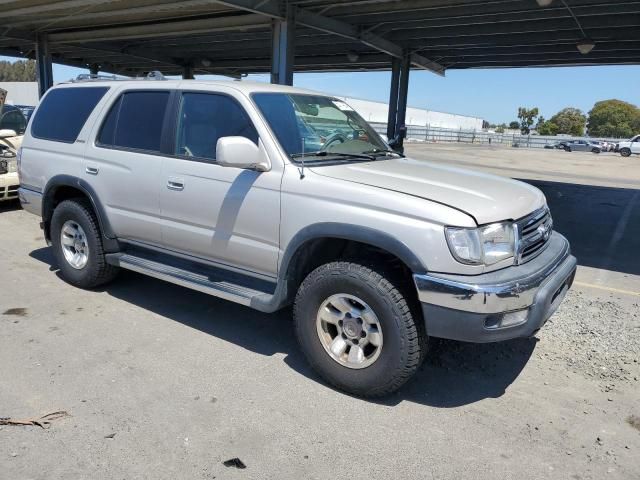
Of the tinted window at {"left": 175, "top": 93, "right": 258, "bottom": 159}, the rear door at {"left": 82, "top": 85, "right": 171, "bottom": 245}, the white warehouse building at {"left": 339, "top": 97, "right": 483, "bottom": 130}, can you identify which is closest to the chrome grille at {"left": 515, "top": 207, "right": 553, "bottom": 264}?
the tinted window at {"left": 175, "top": 93, "right": 258, "bottom": 159}

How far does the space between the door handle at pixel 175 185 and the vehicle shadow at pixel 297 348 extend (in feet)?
3.87

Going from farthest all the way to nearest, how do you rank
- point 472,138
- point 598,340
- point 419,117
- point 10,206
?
point 419,117 < point 472,138 < point 10,206 < point 598,340

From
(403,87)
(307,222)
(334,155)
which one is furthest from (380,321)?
(403,87)

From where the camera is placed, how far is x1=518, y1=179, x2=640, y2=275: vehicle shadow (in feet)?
24.3

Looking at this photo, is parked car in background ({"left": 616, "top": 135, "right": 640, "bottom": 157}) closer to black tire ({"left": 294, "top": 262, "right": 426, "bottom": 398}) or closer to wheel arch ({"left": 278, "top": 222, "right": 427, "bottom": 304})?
wheel arch ({"left": 278, "top": 222, "right": 427, "bottom": 304})

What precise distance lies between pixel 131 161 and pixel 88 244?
3.39 ft

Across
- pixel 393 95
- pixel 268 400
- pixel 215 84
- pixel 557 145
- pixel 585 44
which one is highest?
pixel 585 44

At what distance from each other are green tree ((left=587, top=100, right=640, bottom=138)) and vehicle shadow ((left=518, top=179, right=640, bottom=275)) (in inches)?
3681

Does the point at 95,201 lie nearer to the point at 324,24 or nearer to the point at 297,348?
the point at 297,348

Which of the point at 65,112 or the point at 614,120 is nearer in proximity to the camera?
the point at 65,112

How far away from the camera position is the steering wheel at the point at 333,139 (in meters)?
4.08

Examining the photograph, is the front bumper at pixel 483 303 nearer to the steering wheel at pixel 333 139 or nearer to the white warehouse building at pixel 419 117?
the steering wheel at pixel 333 139

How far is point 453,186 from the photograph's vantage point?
3555mm

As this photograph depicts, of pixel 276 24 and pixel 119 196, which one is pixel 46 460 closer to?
pixel 119 196
